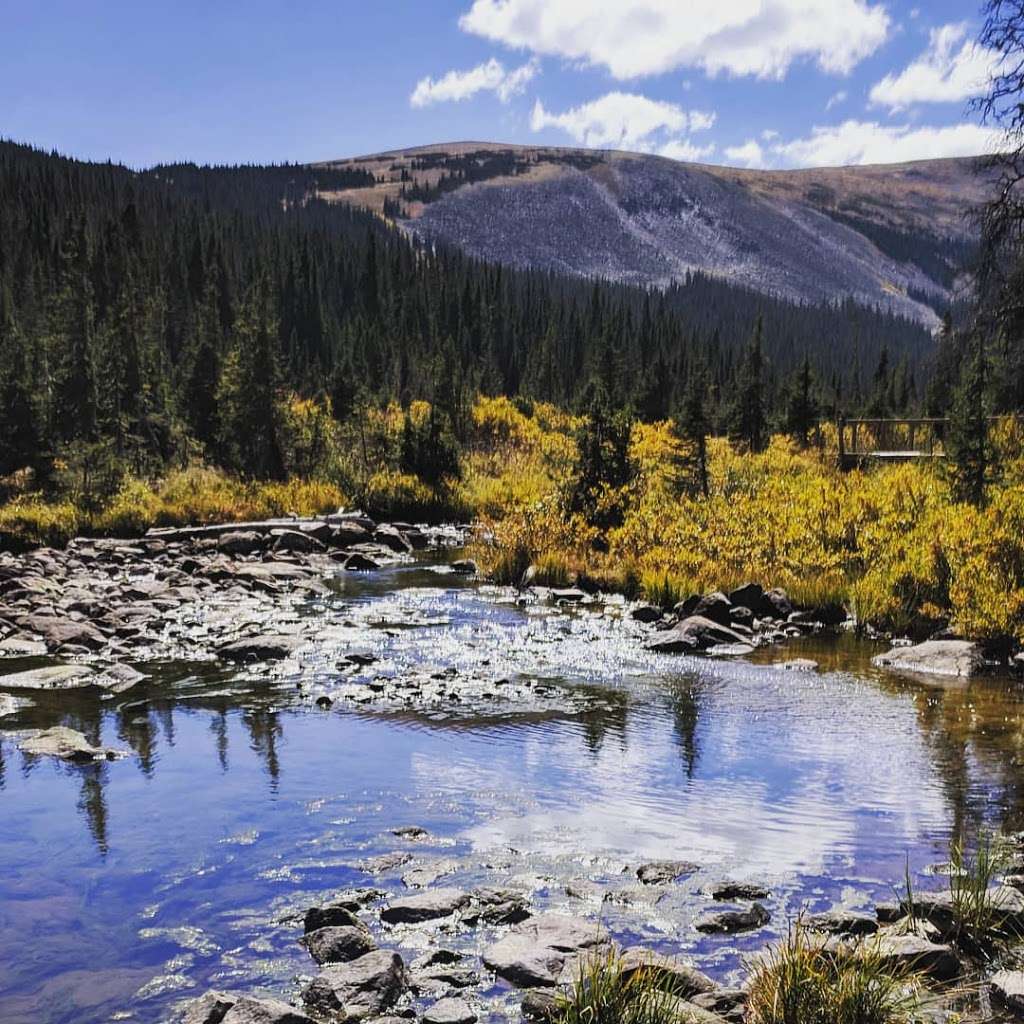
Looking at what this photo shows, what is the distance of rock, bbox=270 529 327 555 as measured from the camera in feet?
76.6

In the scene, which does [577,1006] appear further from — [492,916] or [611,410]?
[611,410]

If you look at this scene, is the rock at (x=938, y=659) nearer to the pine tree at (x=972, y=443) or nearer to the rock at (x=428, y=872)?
the pine tree at (x=972, y=443)

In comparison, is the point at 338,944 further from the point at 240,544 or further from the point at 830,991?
the point at 240,544

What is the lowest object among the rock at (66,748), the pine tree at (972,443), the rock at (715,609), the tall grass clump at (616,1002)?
the rock at (66,748)

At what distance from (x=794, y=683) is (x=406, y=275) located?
90539mm

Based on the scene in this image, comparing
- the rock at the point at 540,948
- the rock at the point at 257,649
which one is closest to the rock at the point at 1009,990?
the rock at the point at 540,948

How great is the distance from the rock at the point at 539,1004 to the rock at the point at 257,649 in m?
8.64

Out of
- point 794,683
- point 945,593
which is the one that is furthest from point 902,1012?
point 945,593

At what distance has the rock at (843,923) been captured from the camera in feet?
17.6

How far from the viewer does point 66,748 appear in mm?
8781

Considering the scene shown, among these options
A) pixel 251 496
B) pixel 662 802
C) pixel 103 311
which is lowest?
→ pixel 662 802

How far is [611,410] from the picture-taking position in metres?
22.2

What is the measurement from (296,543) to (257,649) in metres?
10.8

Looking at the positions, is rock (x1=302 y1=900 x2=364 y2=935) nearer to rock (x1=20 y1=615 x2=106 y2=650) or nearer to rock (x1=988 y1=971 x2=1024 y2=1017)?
rock (x1=988 y1=971 x2=1024 y2=1017)
